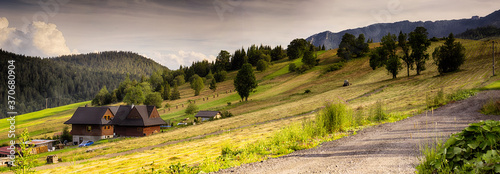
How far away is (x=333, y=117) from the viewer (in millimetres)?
12883

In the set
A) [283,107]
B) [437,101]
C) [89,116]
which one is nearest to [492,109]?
[437,101]

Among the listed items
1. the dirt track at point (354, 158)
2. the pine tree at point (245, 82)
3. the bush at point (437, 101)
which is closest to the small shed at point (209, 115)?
the pine tree at point (245, 82)

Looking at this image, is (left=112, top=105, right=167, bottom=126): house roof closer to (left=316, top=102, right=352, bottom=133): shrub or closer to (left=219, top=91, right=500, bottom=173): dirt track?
(left=316, top=102, right=352, bottom=133): shrub

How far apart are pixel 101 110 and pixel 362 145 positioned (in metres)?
59.8

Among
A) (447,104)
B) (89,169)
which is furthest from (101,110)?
(447,104)

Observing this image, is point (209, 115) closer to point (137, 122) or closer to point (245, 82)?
point (137, 122)

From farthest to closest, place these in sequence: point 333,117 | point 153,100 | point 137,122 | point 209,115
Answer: point 153,100 < point 209,115 < point 137,122 < point 333,117

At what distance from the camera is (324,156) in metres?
8.27

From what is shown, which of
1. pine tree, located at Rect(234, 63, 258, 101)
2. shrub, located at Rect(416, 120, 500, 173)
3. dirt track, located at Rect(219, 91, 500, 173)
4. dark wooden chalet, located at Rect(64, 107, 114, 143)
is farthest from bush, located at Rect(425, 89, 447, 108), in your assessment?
dark wooden chalet, located at Rect(64, 107, 114, 143)

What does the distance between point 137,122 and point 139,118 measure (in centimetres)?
107

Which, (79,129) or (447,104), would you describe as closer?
(447,104)

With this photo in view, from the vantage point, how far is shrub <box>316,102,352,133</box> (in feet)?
41.9

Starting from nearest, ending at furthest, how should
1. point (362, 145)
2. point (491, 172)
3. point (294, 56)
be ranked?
point (491, 172)
point (362, 145)
point (294, 56)

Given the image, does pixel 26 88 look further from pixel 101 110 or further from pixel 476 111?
pixel 476 111
